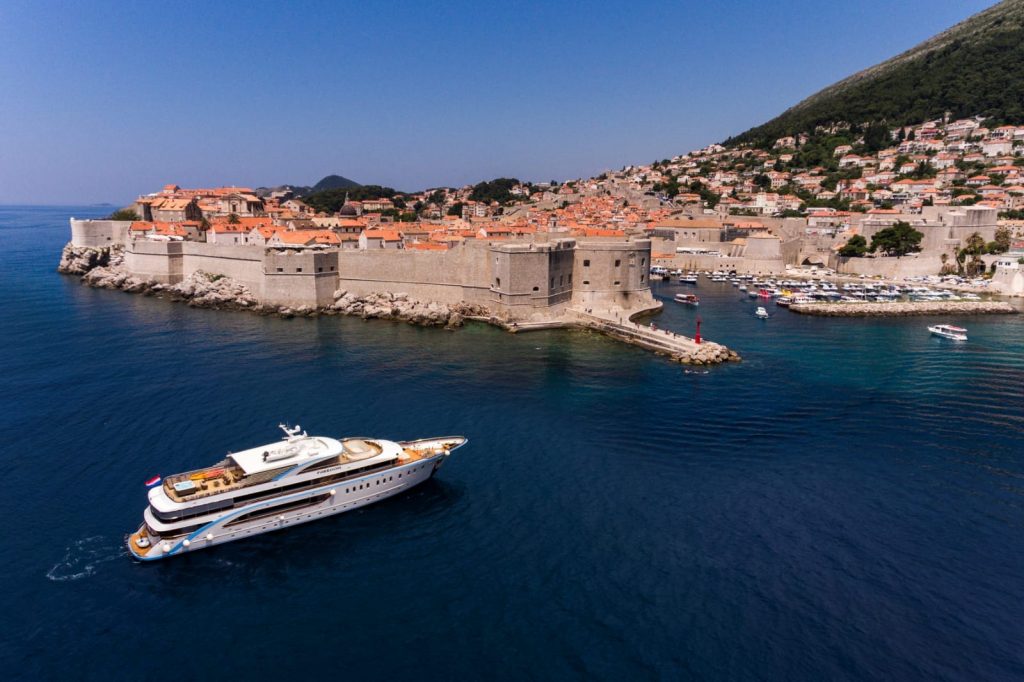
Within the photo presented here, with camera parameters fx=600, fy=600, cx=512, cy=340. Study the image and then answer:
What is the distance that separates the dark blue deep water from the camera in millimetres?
9289

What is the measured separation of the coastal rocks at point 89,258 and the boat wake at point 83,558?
39.6 metres

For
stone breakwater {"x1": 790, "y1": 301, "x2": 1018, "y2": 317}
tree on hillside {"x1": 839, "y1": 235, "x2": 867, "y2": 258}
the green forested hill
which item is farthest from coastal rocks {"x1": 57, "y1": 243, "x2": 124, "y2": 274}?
the green forested hill

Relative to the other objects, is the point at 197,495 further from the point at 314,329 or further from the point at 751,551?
the point at 314,329

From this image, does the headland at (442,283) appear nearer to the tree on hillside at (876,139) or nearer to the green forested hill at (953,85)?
the tree on hillside at (876,139)

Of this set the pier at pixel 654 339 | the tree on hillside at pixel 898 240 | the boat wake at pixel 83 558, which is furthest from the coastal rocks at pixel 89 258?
the tree on hillside at pixel 898 240

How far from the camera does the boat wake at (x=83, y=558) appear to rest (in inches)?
431

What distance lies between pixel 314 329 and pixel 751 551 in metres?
23.7

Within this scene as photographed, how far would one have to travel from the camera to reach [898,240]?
47.3 metres

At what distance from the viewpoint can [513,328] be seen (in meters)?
29.8

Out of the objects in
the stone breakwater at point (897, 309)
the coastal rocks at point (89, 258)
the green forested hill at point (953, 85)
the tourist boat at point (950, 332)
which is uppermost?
the green forested hill at point (953, 85)

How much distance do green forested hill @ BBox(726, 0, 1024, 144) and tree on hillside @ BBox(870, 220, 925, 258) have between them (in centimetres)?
5702

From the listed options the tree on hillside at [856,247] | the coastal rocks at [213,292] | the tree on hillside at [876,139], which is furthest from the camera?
the tree on hillside at [876,139]

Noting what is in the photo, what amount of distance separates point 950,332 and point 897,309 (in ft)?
22.3

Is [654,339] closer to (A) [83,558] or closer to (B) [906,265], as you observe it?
(A) [83,558]
